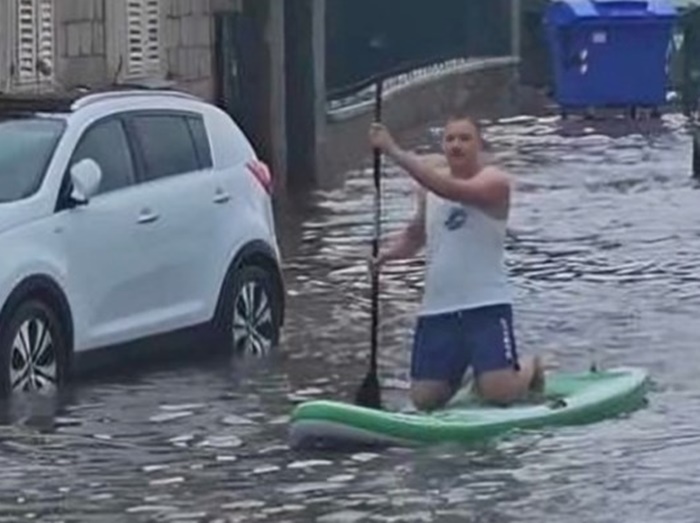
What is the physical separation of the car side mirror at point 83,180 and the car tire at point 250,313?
5.28ft

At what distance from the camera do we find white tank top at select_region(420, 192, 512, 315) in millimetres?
12336

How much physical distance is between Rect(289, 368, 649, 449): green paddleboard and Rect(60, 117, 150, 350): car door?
221cm

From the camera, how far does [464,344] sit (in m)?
12.4

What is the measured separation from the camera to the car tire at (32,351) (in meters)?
13.5

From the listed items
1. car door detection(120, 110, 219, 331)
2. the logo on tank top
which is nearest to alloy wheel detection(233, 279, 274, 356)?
car door detection(120, 110, 219, 331)

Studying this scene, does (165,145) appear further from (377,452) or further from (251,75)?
(251,75)

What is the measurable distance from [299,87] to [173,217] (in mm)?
16516

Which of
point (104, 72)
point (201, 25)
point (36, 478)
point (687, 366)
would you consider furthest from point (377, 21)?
point (36, 478)

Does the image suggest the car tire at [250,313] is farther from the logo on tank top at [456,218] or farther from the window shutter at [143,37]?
the window shutter at [143,37]

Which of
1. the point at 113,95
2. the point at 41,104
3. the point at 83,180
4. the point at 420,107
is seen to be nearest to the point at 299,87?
the point at 420,107

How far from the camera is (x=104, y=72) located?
25500mm

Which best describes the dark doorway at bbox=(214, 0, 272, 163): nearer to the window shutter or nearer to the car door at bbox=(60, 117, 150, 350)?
the window shutter

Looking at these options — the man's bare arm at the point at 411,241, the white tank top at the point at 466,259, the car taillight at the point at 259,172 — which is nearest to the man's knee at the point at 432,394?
the white tank top at the point at 466,259

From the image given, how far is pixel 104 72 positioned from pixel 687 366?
454 inches
